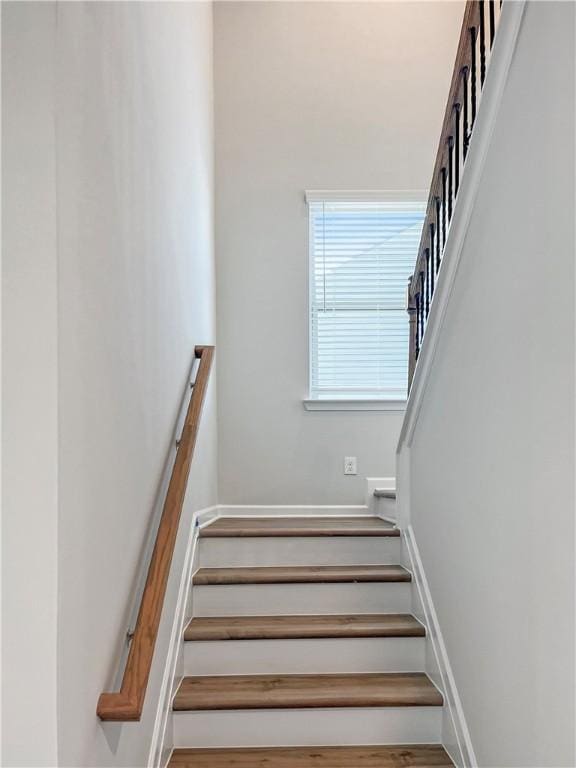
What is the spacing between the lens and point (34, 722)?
52.4 inches

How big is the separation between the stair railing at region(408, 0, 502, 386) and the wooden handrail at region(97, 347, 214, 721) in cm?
111

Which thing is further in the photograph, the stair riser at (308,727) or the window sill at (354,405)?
the window sill at (354,405)

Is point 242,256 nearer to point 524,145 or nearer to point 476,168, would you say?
point 476,168

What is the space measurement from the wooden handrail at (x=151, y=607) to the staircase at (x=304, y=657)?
715mm

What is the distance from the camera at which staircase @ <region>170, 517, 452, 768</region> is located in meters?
2.49

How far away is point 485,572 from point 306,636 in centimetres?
98

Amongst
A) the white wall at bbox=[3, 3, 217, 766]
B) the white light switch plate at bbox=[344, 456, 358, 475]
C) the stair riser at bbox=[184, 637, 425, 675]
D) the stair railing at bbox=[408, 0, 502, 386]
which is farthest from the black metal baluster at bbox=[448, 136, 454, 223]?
the white light switch plate at bbox=[344, 456, 358, 475]

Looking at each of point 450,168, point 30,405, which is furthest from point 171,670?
point 450,168

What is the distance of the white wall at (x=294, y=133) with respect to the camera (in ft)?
14.2

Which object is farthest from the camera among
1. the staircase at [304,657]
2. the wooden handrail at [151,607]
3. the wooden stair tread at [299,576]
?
the wooden stair tread at [299,576]

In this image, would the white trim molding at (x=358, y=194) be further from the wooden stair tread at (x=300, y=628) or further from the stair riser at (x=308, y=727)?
the stair riser at (x=308, y=727)

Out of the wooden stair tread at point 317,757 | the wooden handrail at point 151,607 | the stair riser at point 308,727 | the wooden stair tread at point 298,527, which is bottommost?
the wooden stair tread at point 317,757

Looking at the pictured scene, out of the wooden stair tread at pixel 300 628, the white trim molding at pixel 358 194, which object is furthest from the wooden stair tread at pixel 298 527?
the white trim molding at pixel 358 194

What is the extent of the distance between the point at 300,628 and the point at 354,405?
1.74 m
